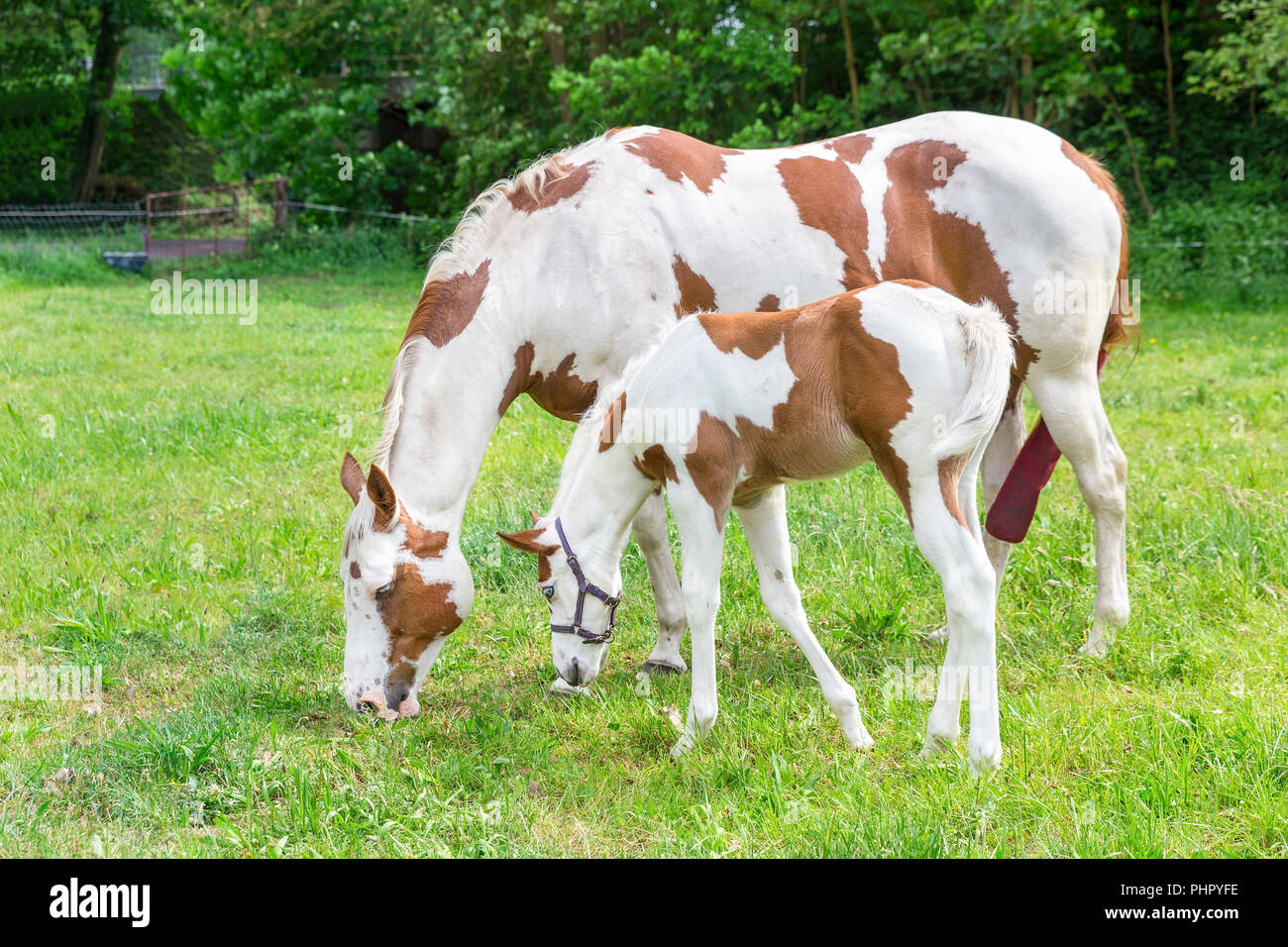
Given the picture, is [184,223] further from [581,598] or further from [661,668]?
[581,598]

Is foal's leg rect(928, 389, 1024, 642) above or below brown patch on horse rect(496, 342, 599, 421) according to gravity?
below

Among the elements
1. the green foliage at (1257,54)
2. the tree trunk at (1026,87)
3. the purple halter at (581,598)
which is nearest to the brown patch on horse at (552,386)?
the purple halter at (581,598)

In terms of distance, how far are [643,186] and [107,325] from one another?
979 centimetres

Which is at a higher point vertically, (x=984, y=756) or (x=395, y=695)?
(x=984, y=756)

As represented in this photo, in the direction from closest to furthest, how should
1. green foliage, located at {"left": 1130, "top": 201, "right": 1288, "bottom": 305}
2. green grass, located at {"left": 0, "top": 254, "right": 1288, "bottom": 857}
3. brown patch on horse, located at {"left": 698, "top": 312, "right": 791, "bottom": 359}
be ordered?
green grass, located at {"left": 0, "top": 254, "right": 1288, "bottom": 857}, brown patch on horse, located at {"left": 698, "top": 312, "right": 791, "bottom": 359}, green foliage, located at {"left": 1130, "top": 201, "right": 1288, "bottom": 305}

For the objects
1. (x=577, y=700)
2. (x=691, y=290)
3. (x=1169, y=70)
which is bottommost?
(x=577, y=700)

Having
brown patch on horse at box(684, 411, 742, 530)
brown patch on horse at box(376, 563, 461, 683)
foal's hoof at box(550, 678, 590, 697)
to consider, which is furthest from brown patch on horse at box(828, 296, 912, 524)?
brown patch on horse at box(376, 563, 461, 683)

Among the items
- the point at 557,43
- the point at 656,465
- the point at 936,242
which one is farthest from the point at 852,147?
the point at 557,43

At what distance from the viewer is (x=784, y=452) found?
3.51 metres

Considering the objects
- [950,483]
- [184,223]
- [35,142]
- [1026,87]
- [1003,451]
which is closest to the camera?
[950,483]

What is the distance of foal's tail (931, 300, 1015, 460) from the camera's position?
10.4 ft

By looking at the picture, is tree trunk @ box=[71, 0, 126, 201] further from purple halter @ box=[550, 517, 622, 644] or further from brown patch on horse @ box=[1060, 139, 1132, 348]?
purple halter @ box=[550, 517, 622, 644]

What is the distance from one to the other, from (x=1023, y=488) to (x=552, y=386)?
6.45 ft

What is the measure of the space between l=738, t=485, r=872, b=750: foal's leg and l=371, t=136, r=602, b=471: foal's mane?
129 cm
